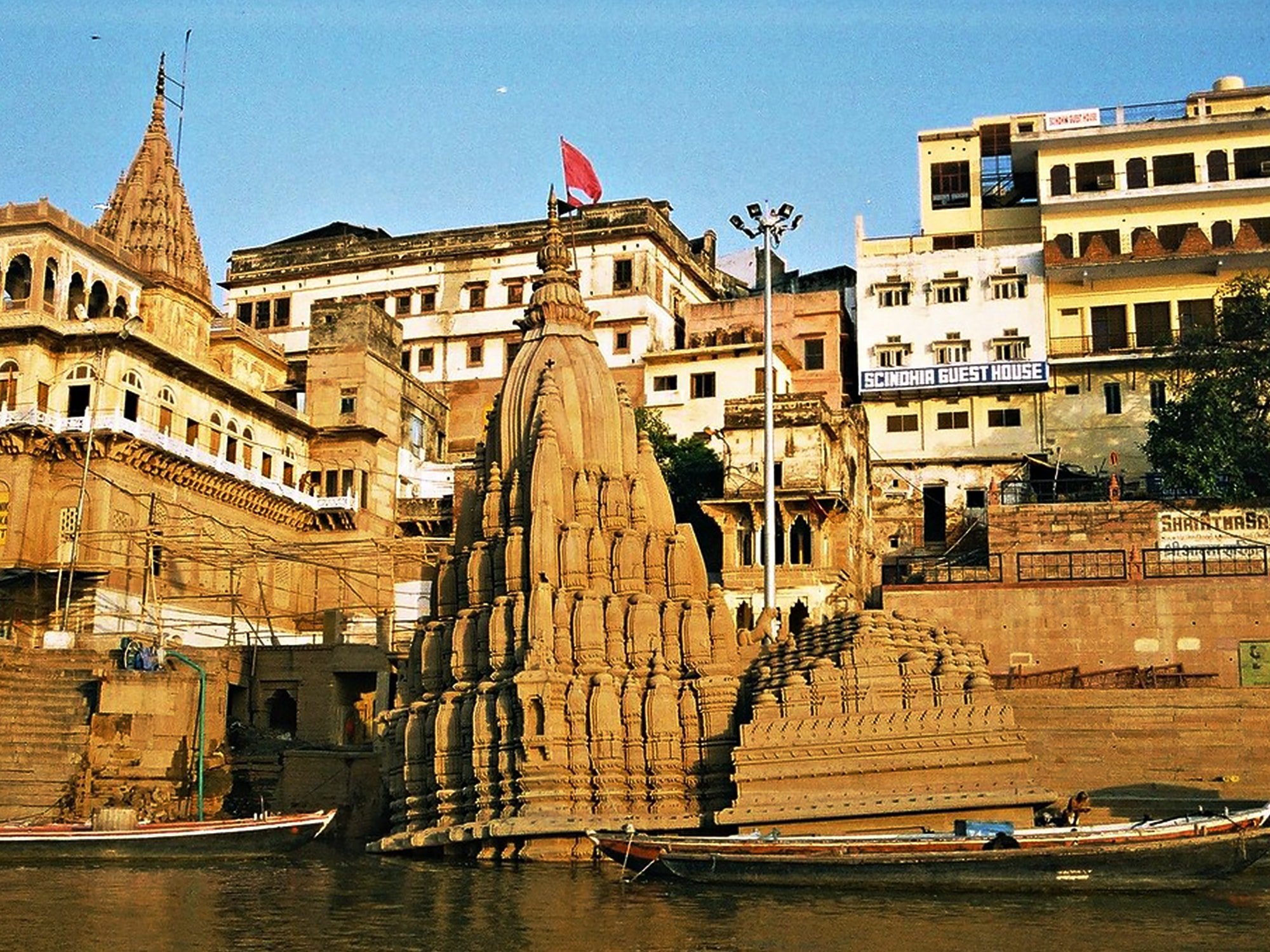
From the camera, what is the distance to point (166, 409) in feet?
152

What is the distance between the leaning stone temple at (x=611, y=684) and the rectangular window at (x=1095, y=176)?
103 ft

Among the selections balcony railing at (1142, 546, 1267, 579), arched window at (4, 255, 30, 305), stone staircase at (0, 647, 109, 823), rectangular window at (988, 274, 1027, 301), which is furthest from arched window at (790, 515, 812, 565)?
arched window at (4, 255, 30, 305)

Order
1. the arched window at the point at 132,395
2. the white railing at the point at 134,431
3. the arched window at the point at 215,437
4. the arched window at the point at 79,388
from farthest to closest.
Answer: the arched window at the point at 215,437 < the arched window at the point at 132,395 < the arched window at the point at 79,388 < the white railing at the point at 134,431

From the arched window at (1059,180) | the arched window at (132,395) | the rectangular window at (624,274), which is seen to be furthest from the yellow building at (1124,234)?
the arched window at (132,395)

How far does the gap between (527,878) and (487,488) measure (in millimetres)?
8478

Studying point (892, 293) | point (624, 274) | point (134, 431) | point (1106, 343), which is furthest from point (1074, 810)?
point (624, 274)

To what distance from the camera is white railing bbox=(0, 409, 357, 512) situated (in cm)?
4244

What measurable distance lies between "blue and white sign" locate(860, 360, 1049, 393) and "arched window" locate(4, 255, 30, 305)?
90.2 feet

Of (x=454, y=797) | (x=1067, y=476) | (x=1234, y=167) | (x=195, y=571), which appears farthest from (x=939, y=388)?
(x=454, y=797)

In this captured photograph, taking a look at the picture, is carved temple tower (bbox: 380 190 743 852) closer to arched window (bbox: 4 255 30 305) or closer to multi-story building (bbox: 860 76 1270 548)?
arched window (bbox: 4 255 30 305)

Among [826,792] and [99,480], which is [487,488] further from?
[99,480]

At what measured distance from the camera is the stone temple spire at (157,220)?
51094 millimetres

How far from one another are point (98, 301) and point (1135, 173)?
3620cm

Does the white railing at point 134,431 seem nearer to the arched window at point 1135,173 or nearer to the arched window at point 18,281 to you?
the arched window at point 18,281
